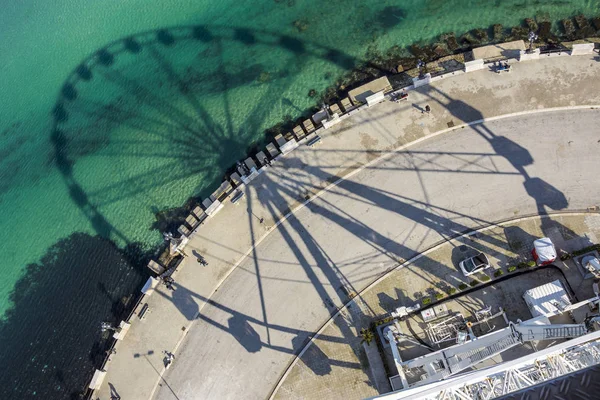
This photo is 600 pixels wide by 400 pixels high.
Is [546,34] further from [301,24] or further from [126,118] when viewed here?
[126,118]

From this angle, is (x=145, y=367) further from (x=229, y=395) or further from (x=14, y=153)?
(x=14, y=153)

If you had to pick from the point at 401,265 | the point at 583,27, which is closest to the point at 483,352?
the point at 401,265

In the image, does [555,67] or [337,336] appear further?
[555,67]

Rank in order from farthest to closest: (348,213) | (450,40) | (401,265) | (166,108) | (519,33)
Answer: (166,108), (450,40), (519,33), (348,213), (401,265)

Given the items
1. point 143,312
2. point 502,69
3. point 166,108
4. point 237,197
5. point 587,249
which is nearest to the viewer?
point 587,249

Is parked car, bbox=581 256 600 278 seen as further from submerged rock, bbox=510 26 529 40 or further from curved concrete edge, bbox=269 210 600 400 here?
submerged rock, bbox=510 26 529 40

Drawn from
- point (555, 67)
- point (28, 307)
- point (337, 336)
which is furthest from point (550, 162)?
point (28, 307)

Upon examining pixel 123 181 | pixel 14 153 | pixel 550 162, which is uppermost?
pixel 14 153

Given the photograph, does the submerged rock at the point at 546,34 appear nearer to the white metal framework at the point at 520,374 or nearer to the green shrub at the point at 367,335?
the white metal framework at the point at 520,374
